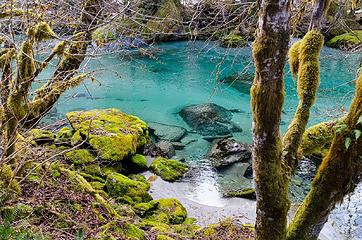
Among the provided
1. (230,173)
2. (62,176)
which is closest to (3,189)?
(62,176)

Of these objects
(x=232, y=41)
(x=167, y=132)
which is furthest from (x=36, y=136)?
(x=167, y=132)

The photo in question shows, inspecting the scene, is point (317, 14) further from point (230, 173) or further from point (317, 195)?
point (230, 173)

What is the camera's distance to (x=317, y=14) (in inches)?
125

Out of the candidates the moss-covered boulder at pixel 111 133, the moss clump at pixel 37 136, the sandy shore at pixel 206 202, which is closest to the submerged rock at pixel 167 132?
the moss-covered boulder at pixel 111 133

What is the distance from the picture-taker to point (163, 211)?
720 cm

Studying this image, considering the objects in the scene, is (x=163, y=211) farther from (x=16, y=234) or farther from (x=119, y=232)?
(x=16, y=234)

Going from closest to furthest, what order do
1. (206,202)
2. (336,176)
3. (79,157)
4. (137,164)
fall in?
1. (336,176)
2. (79,157)
3. (206,202)
4. (137,164)

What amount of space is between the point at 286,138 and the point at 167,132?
363 inches

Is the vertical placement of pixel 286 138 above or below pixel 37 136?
above

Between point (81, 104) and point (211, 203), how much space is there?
827 centimetres

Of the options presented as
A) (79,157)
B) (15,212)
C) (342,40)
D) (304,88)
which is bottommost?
(79,157)

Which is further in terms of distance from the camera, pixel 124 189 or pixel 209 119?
pixel 209 119

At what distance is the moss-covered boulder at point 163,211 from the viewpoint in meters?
6.81

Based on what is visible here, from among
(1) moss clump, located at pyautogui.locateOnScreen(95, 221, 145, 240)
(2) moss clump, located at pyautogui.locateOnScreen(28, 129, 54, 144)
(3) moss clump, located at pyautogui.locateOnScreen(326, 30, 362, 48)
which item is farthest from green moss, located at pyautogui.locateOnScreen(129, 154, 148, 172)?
(3) moss clump, located at pyautogui.locateOnScreen(326, 30, 362, 48)
